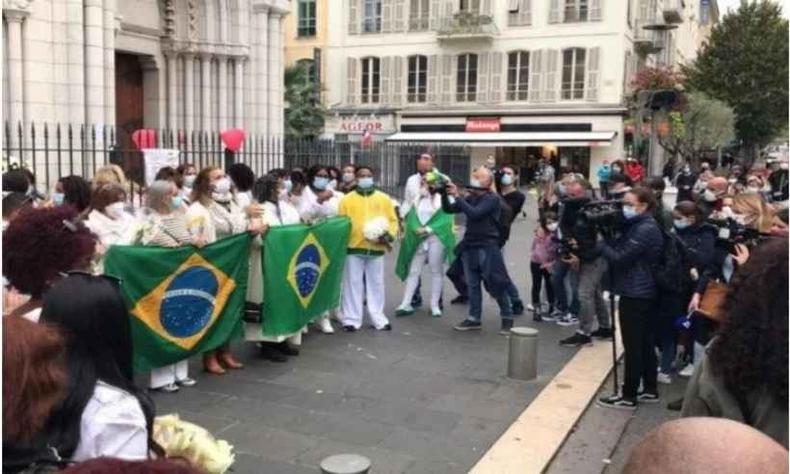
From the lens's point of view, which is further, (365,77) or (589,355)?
(365,77)

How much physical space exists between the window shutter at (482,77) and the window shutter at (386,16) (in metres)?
4.94

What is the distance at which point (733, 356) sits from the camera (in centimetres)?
246

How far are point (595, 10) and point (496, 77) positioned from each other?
18.7 feet

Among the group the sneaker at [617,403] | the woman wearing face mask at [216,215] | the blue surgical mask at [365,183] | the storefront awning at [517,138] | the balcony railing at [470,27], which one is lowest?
the sneaker at [617,403]

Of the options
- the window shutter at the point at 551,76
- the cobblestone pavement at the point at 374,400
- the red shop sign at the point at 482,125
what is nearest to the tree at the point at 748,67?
the window shutter at the point at 551,76

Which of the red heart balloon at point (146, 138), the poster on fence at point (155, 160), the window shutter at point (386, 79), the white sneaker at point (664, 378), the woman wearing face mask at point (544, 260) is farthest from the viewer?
the window shutter at point (386, 79)

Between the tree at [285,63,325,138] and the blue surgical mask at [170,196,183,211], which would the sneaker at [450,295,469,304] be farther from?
the tree at [285,63,325,138]

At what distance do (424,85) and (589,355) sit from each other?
113 feet

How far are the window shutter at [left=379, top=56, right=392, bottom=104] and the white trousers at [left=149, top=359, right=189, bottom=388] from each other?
35965 mm

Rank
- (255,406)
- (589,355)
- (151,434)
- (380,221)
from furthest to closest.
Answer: (380,221), (589,355), (255,406), (151,434)

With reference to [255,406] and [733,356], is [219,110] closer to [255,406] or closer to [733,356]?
[255,406]

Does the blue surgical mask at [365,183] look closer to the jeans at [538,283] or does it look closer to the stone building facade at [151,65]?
the jeans at [538,283]

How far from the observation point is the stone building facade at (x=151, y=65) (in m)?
14.9

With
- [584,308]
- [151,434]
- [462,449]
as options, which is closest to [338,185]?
[584,308]
